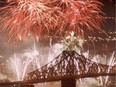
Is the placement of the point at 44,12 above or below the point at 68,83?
above

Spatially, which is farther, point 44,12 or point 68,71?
point 68,71

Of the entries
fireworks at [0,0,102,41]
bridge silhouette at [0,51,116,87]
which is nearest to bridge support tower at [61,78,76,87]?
bridge silhouette at [0,51,116,87]

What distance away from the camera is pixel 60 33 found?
21.0 ft

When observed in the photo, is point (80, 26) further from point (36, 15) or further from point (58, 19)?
point (36, 15)

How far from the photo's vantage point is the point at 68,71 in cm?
707

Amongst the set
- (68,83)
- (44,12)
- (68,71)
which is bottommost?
(68,83)

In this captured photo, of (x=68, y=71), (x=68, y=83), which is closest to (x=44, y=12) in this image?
(x=68, y=83)

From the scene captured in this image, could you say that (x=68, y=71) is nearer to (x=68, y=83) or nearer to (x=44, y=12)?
(x=68, y=83)

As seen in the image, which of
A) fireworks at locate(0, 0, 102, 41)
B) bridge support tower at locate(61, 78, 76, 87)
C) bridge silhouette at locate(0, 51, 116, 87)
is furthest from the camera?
bridge silhouette at locate(0, 51, 116, 87)

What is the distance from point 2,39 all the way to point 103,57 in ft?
12.9

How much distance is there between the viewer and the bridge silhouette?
22.2ft

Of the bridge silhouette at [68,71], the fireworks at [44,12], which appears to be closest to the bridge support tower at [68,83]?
the bridge silhouette at [68,71]

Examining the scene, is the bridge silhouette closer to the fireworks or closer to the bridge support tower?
the bridge support tower

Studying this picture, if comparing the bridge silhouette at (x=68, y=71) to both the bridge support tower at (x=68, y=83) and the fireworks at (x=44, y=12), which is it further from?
the fireworks at (x=44, y=12)
